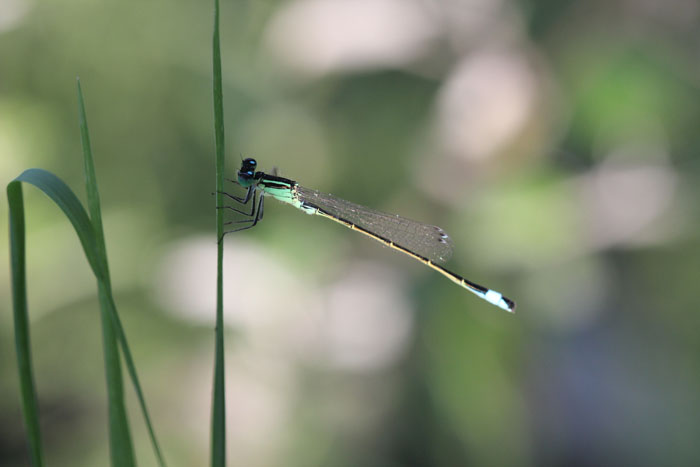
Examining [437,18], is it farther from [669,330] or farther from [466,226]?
[669,330]

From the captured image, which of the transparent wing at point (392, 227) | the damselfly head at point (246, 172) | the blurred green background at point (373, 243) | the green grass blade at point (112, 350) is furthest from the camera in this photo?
the blurred green background at point (373, 243)

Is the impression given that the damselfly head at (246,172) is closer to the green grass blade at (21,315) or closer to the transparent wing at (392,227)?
the transparent wing at (392,227)

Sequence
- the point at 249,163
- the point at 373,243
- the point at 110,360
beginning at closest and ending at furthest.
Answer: the point at 110,360, the point at 249,163, the point at 373,243

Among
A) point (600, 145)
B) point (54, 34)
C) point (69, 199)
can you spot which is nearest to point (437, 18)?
point (600, 145)

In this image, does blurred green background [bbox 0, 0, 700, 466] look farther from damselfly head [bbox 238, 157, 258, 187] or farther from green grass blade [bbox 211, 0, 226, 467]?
green grass blade [bbox 211, 0, 226, 467]

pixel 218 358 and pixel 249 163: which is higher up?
pixel 249 163

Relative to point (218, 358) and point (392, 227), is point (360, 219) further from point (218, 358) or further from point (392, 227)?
point (218, 358)

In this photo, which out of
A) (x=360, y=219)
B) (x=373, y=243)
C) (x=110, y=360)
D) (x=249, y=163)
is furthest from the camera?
(x=373, y=243)

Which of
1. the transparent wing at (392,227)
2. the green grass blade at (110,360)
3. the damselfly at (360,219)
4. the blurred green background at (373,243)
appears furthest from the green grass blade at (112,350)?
the blurred green background at (373,243)

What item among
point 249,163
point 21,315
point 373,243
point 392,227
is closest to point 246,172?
point 249,163
